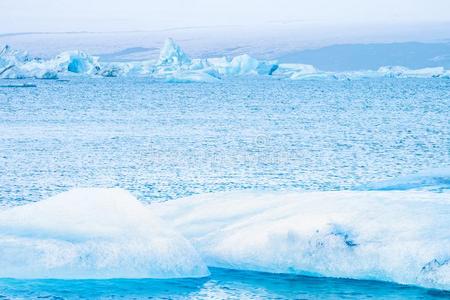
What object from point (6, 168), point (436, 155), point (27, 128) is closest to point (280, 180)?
point (6, 168)

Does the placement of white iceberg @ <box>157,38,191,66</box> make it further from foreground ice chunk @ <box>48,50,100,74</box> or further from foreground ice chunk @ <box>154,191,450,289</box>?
foreground ice chunk @ <box>154,191,450,289</box>

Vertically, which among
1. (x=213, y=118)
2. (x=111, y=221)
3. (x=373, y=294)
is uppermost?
(x=111, y=221)

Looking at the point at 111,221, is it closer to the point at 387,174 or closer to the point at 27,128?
the point at 387,174

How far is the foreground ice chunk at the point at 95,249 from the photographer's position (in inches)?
372

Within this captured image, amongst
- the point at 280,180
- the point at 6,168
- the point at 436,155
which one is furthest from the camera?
the point at 436,155

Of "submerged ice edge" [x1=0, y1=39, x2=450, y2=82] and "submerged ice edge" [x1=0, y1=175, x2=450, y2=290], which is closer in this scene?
"submerged ice edge" [x1=0, y1=175, x2=450, y2=290]

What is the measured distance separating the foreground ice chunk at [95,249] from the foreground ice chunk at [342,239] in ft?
2.21

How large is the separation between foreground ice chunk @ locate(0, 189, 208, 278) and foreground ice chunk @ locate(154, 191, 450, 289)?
67cm

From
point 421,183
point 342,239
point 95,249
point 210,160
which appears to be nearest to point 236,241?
point 342,239

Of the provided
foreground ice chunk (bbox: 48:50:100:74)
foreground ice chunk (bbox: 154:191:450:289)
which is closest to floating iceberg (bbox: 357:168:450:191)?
foreground ice chunk (bbox: 154:191:450:289)

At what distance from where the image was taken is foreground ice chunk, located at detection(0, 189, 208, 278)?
31.0ft

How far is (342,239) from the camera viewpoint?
9.76m

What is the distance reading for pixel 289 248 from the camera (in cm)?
996

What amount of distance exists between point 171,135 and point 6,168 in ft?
54.5
